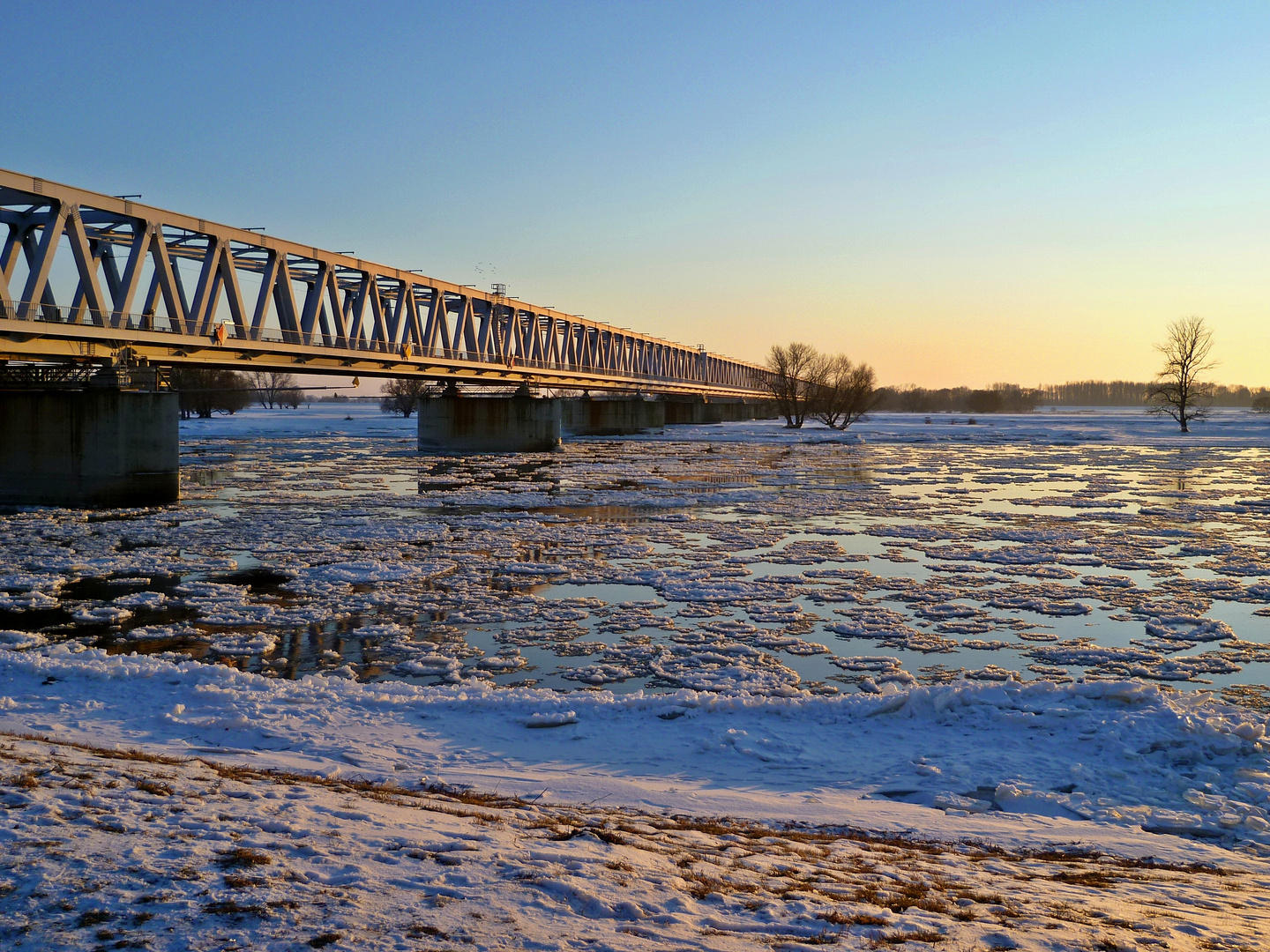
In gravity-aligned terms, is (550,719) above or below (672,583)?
below

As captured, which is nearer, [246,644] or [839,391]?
[246,644]

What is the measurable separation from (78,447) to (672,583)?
20.1 m

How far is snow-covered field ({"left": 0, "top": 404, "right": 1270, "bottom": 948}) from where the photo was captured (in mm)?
4402

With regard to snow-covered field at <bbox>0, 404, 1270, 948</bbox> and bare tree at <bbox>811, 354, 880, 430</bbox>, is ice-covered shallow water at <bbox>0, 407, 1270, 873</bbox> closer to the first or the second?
snow-covered field at <bbox>0, 404, 1270, 948</bbox>

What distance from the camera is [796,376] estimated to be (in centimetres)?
10481

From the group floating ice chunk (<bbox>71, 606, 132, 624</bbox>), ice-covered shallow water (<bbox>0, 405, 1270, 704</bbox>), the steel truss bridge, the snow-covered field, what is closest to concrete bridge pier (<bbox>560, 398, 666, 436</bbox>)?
the steel truss bridge

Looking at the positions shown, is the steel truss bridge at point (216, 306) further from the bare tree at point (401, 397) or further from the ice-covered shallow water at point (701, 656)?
the bare tree at point (401, 397)

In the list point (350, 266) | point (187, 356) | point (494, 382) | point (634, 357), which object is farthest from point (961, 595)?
point (634, 357)

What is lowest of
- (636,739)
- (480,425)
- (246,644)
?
(636,739)

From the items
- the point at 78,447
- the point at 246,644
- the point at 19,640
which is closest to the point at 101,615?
the point at 19,640

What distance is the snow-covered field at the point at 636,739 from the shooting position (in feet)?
14.4

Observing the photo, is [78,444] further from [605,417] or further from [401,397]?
[401,397]

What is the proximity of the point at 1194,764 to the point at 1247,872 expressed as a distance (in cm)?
198

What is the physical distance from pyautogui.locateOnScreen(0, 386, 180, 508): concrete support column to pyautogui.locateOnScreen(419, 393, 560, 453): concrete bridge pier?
30516mm
